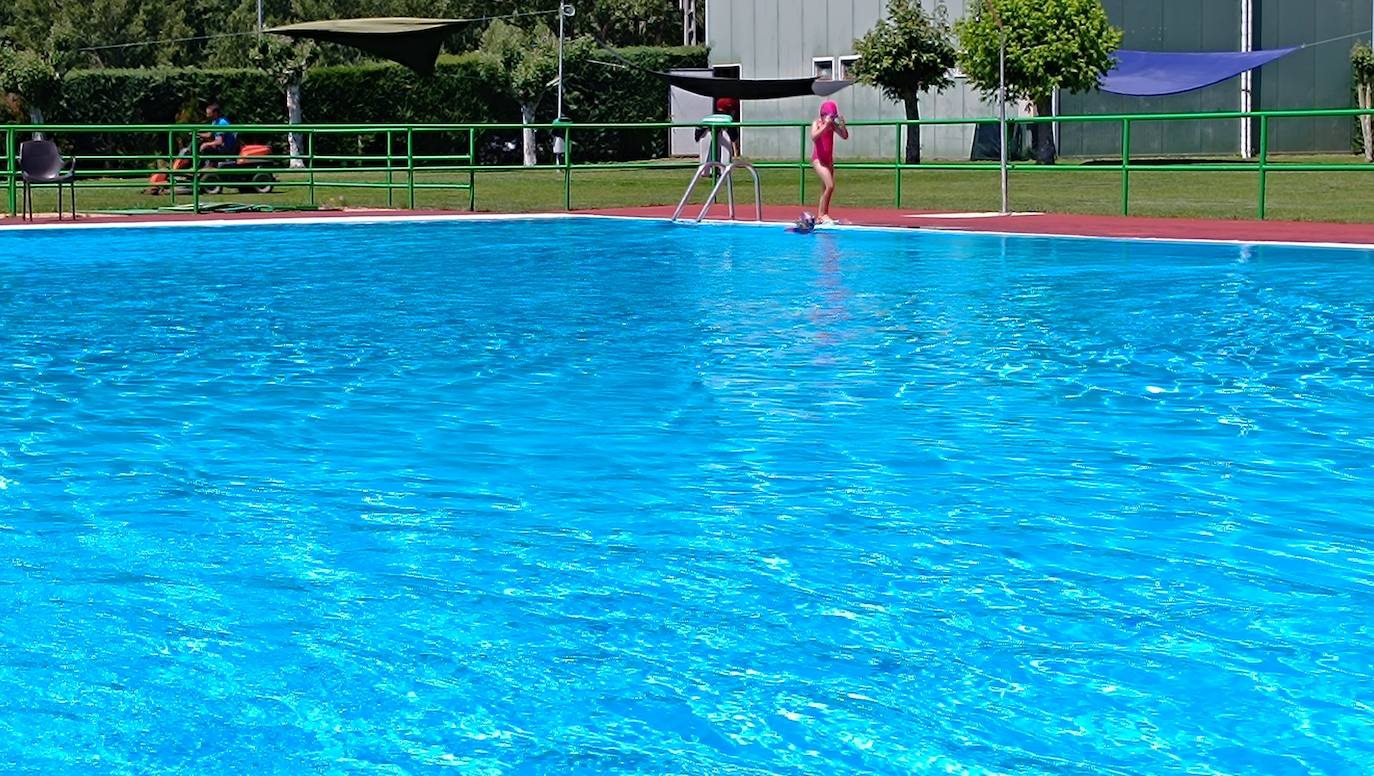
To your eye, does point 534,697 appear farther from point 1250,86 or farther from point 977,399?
point 1250,86

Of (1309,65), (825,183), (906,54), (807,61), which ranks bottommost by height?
(825,183)

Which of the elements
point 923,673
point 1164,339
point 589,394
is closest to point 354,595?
point 923,673

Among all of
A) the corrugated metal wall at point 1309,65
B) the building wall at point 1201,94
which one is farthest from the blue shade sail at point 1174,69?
the corrugated metal wall at point 1309,65

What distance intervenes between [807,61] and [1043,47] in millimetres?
11152

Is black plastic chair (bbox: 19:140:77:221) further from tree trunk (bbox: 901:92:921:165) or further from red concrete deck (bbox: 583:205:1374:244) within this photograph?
tree trunk (bbox: 901:92:921:165)

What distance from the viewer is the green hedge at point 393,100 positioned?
47406 mm

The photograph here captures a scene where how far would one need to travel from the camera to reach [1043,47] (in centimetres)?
4025

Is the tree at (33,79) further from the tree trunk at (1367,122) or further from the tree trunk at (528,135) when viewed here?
the tree trunk at (1367,122)

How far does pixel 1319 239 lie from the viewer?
1823 cm

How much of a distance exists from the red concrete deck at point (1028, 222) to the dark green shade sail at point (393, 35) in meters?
2.66

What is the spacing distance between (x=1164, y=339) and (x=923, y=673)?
23.0 feet

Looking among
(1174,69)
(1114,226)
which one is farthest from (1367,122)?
(1114,226)

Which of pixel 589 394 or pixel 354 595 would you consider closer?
pixel 354 595

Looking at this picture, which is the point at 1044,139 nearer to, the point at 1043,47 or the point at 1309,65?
the point at 1043,47
